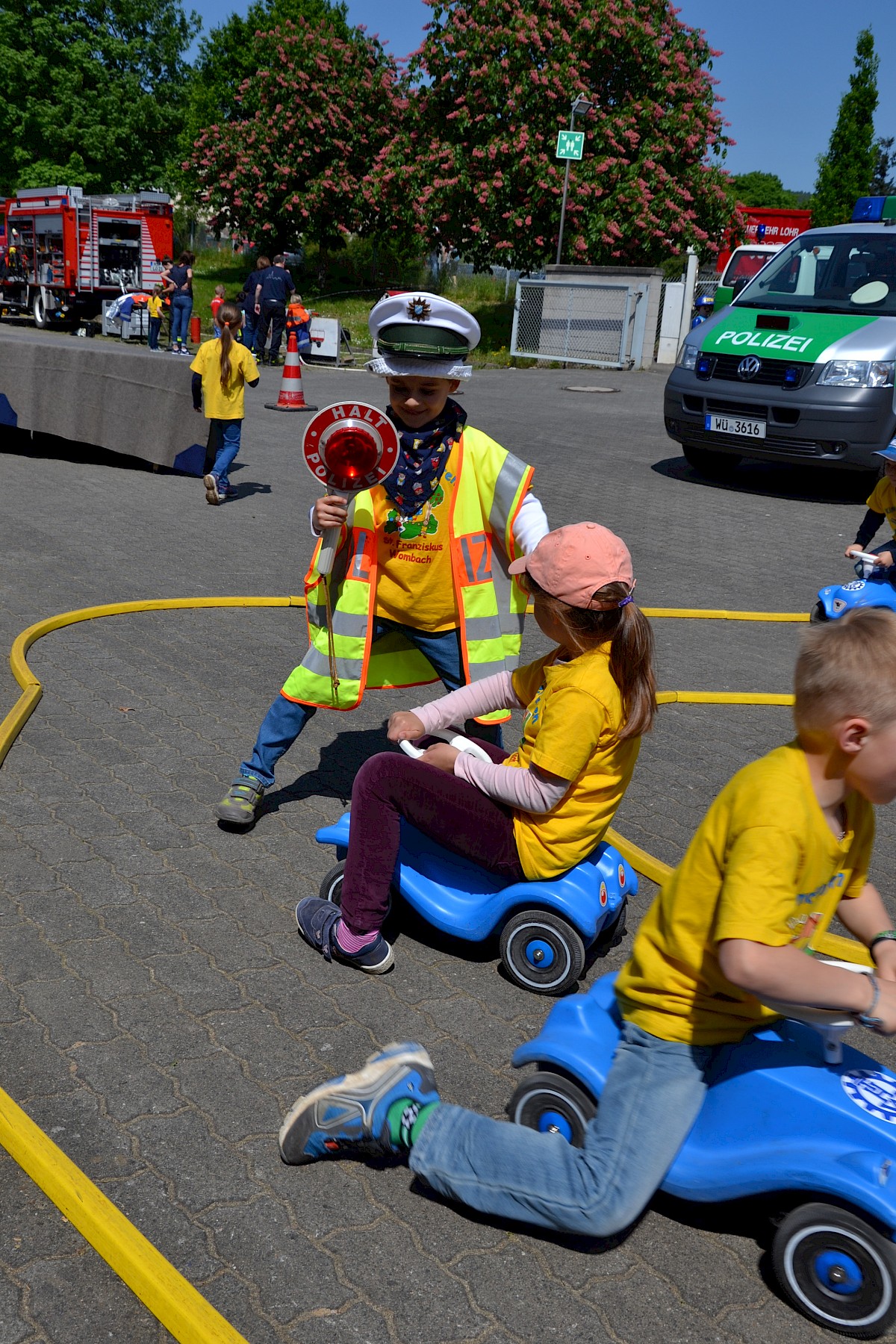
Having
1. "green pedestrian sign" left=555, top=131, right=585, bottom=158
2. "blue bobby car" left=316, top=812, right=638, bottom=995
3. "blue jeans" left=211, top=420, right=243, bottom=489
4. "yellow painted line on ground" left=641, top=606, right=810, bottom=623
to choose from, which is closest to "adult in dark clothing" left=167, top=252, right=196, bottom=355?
"green pedestrian sign" left=555, top=131, right=585, bottom=158

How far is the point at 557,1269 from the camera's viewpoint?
2.52 metres

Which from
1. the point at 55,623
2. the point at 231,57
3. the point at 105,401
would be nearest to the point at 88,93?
the point at 231,57

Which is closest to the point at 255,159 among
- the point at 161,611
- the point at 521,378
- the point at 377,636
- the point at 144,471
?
the point at 521,378

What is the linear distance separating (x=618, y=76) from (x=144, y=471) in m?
22.3

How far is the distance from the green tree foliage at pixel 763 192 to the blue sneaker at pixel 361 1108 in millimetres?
83847

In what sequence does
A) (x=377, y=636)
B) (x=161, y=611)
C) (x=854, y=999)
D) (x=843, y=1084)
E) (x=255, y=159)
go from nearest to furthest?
(x=854, y=999) < (x=843, y=1084) < (x=377, y=636) < (x=161, y=611) < (x=255, y=159)

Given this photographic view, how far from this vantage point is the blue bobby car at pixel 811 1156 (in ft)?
7.41

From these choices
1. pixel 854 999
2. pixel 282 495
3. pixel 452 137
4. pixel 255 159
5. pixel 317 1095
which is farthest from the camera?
pixel 255 159

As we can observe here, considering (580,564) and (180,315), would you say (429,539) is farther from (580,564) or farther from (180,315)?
(180,315)

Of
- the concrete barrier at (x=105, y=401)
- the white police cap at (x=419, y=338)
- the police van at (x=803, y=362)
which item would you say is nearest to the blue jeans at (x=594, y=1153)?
the white police cap at (x=419, y=338)

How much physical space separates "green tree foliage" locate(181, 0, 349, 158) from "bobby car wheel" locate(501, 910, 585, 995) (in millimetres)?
52348

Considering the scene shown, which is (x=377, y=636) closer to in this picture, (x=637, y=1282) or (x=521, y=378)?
(x=637, y=1282)

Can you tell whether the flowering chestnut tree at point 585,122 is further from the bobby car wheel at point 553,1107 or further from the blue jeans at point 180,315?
the bobby car wheel at point 553,1107

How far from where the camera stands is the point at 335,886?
3725 mm
